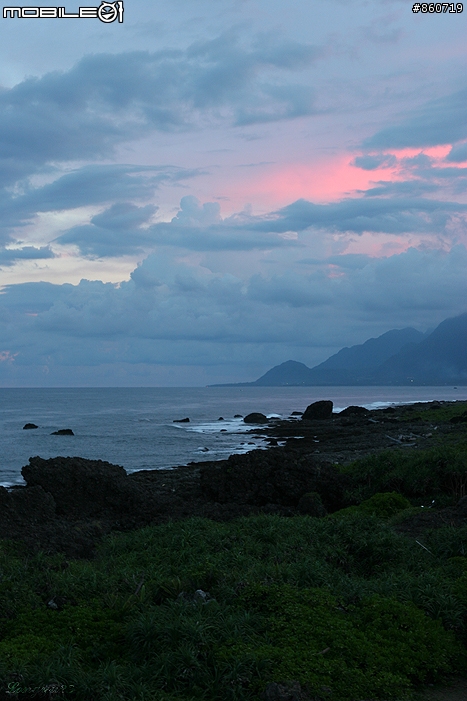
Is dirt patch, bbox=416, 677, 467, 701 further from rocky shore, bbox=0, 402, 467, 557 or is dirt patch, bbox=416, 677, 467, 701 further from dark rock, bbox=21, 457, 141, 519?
dark rock, bbox=21, 457, 141, 519

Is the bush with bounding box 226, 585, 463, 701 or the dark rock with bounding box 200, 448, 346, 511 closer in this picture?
the bush with bounding box 226, 585, 463, 701

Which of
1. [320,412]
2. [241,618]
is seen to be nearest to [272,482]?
[241,618]

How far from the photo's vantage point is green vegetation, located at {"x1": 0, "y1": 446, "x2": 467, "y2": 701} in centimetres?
634

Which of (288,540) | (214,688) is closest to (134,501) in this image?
(288,540)

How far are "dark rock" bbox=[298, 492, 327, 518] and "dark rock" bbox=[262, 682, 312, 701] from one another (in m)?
9.98

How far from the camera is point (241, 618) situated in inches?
291

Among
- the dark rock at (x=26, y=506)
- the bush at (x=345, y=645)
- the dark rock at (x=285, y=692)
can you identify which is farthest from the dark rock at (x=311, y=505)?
the dark rock at (x=285, y=692)

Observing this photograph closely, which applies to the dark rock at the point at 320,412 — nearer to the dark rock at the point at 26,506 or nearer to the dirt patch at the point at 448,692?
the dark rock at the point at 26,506

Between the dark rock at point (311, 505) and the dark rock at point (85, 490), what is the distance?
15.4 ft

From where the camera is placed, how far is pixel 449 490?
16766 millimetres

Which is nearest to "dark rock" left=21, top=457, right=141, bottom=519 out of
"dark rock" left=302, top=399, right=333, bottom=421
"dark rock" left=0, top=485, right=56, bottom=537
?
"dark rock" left=0, top=485, right=56, bottom=537

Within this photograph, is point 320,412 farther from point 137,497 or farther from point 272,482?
point 137,497

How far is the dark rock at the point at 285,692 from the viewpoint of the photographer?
5.92 m

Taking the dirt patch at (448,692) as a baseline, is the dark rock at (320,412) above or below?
below
